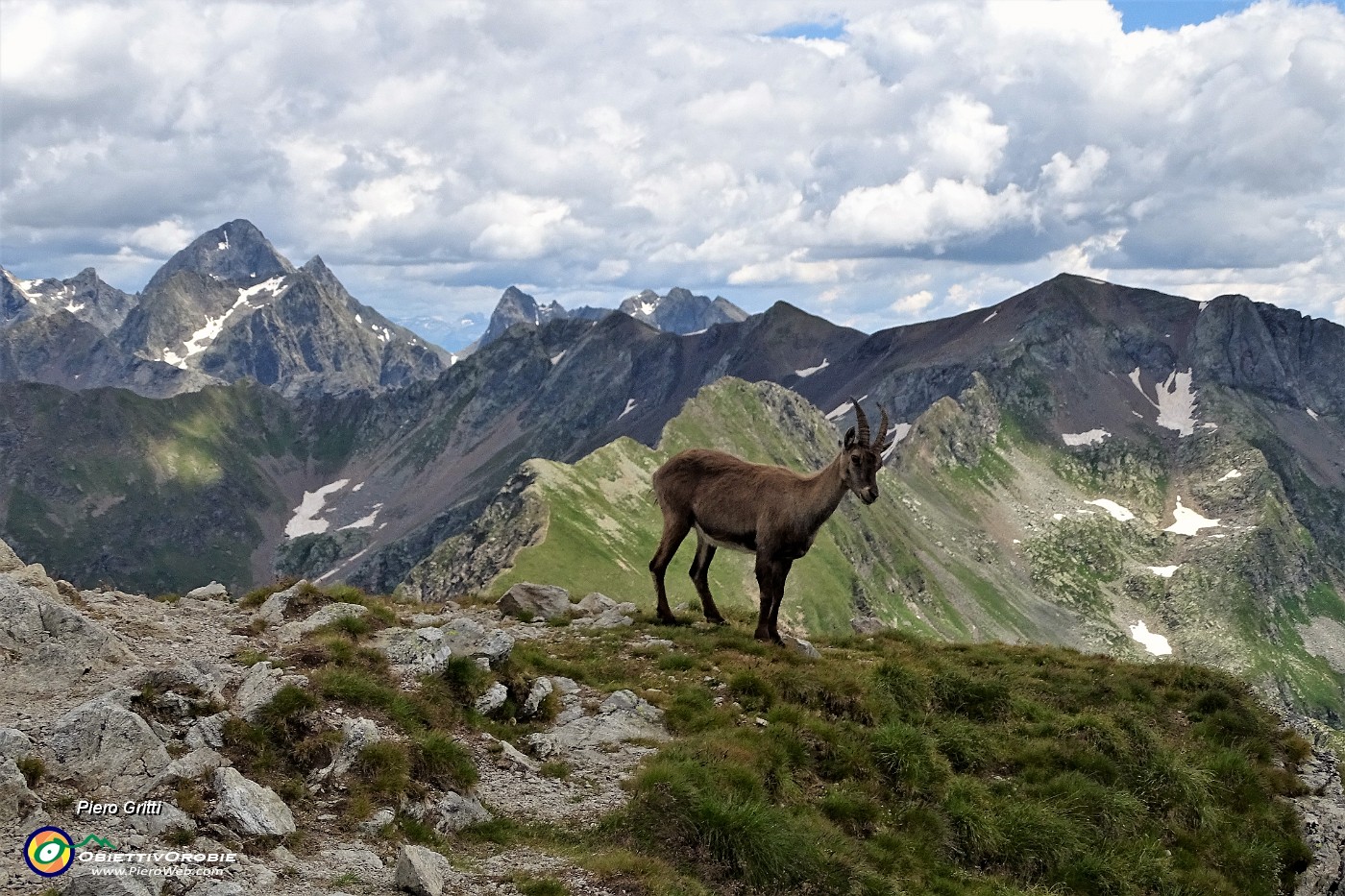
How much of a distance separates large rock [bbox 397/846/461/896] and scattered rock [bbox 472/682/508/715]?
5059mm

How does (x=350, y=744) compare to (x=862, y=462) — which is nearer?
(x=350, y=744)

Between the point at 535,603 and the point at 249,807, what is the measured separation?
1422cm

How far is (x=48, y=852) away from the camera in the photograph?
32.4 ft

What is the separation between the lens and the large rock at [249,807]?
37.3 ft

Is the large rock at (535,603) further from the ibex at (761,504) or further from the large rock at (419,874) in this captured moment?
the large rock at (419,874)

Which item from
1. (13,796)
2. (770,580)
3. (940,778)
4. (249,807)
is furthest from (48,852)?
(770,580)

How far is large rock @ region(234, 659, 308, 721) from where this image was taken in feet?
45.3

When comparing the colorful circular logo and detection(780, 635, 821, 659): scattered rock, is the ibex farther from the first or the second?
the colorful circular logo

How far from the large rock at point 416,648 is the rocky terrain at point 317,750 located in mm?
53

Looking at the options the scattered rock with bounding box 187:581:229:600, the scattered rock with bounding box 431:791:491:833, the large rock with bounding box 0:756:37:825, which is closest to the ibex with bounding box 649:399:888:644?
the scattered rock with bounding box 431:791:491:833

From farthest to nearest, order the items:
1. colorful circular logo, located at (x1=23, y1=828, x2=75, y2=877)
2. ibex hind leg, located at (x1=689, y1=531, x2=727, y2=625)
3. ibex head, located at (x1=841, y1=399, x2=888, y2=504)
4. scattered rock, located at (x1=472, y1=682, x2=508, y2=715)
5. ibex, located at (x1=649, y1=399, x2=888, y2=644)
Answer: ibex hind leg, located at (x1=689, y1=531, x2=727, y2=625)
ibex, located at (x1=649, y1=399, x2=888, y2=644)
ibex head, located at (x1=841, y1=399, x2=888, y2=504)
scattered rock, located at (x1=472, y1=682, x2=508, y2=715)
colorful circular logo, located at (x1=23, y1=828, x2=75, y2=877)

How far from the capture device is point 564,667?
19.4m

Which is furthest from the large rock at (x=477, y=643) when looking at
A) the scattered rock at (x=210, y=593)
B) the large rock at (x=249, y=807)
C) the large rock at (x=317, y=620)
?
the scattered rock at (x=210, y=593)

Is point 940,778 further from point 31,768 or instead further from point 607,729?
point 31,768
